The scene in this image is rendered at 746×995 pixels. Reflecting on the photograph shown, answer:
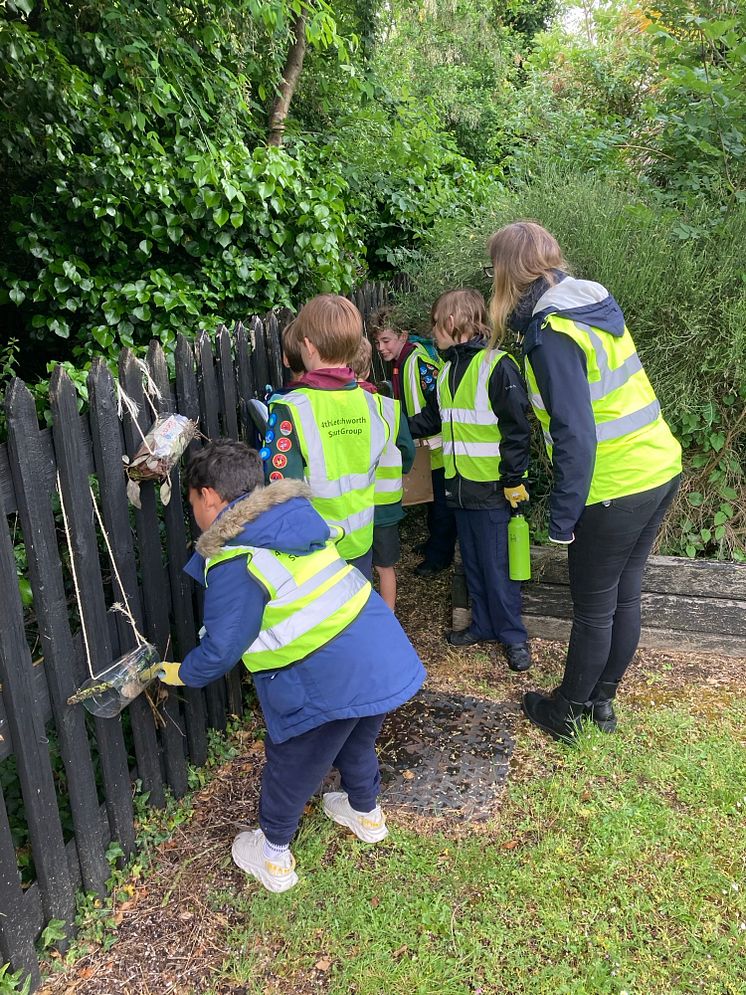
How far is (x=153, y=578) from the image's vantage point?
2.63 metres

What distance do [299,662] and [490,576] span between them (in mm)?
1821

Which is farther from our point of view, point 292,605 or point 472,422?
point 472,422

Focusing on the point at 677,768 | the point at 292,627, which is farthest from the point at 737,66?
the point at 292,627

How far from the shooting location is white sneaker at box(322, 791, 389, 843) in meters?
2.66

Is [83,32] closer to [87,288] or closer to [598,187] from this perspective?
[87,288]

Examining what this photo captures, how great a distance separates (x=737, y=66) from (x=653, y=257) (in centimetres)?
145

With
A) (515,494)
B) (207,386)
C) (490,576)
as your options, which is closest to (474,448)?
(515,494)

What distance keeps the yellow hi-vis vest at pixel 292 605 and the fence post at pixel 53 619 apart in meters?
0.46

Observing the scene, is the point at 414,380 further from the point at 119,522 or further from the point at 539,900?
the point at 539,900

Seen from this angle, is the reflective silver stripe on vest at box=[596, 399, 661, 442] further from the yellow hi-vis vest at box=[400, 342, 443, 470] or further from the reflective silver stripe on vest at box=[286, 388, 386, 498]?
the yellow hi-vis vest at box=[400, 342, 443, 470]

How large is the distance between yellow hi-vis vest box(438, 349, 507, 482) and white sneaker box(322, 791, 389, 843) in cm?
164

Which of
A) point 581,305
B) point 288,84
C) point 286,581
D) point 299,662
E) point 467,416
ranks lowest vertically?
point 299,662

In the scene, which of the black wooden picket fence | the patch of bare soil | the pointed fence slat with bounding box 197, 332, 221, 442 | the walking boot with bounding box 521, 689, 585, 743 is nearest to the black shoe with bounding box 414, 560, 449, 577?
the patch of bare soil

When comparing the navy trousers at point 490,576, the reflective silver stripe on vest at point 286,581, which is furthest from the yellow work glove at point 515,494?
the reflective silver stripe on vest at point 286,581
